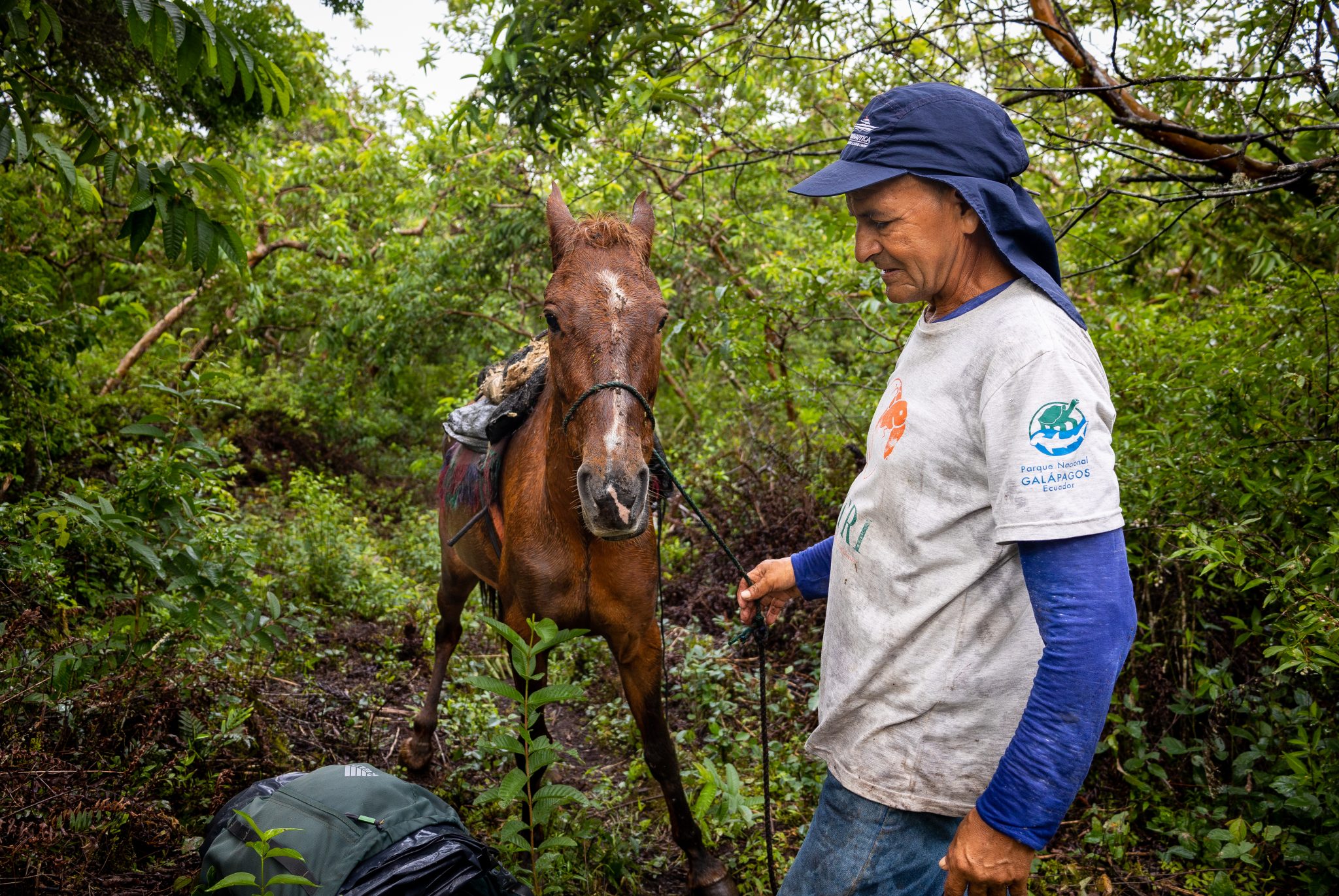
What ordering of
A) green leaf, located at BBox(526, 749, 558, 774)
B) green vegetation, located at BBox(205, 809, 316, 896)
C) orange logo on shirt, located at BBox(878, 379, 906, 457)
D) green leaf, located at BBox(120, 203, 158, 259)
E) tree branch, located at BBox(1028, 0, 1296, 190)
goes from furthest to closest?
tree branch, located at BBox(1028, 0, 1296, 190)
green leaf, located at BBox(120, 203, 158, 259)
green leaf, located at BBox(526, 749, 558, 774)
green vegetation, located at BBox(205, 809, 316, 896)
orange logo on shirt, located at BBox(878, 379, 906, 457)

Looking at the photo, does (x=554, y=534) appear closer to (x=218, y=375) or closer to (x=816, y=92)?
(x=218, y=375)

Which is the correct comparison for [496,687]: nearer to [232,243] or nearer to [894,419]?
[894,419]

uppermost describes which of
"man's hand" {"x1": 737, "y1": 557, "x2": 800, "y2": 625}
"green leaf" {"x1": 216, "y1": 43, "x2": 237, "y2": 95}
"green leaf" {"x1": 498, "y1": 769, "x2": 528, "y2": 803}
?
"green leaf" {"x1": 216, "y1": 43, "x2": 237, "y2": 95}

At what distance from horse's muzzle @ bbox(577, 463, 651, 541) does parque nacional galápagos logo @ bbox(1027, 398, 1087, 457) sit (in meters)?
1.19

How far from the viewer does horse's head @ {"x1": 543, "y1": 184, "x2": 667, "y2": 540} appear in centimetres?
229

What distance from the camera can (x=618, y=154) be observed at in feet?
24.3

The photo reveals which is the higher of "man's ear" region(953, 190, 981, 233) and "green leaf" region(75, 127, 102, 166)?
"green leaf" region(75, 127, 102, 166)

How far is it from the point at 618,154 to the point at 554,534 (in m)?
5.39

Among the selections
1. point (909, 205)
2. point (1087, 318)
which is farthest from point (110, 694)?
point (1087, 318)

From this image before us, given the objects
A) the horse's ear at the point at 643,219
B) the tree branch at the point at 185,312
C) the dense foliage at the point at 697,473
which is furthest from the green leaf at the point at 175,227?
the tree branch at the point at 185,312

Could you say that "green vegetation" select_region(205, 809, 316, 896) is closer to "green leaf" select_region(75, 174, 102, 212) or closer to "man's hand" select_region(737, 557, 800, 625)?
"man's hand" select_region(737, 557, 800, 625)

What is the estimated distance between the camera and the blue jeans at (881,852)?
1660 millimetres

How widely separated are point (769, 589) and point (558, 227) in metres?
1.64

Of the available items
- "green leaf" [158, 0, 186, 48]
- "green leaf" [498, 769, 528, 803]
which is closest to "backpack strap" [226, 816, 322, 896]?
"green leaf" [498, 769, 528, 803]
